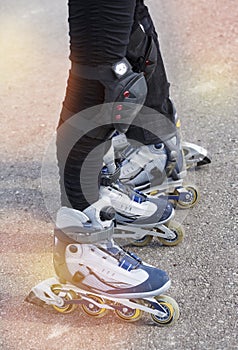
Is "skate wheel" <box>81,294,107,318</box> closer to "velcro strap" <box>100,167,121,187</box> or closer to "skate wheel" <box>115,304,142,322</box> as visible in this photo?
"skate wheel" <box>115,304,142,322</box>

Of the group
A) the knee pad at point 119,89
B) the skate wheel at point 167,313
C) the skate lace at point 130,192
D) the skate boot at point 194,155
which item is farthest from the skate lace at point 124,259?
the skate boot at point 194,155

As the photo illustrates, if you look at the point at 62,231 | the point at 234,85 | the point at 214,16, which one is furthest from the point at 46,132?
the point at 214,16

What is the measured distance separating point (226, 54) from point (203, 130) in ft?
2.85

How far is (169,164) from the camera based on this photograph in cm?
260

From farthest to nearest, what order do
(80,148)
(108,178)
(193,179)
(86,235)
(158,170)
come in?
(193,179)
(158,170)
(108,178)
(86,235)
(80,148)

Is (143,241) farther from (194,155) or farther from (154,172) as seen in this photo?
(194,155)

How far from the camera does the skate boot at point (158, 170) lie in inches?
102

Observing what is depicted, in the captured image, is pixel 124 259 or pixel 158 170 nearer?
pixel 124 259

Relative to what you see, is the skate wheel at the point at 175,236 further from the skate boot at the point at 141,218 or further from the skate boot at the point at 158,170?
the skate boot at the point at 158,170

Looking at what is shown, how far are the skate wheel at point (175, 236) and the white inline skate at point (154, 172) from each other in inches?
8.0

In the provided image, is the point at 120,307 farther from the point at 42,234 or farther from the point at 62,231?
the point at 42,234

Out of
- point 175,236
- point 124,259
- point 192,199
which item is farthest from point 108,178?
point 192,199

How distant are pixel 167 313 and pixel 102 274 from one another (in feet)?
0.78

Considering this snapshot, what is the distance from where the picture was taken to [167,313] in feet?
6.93
